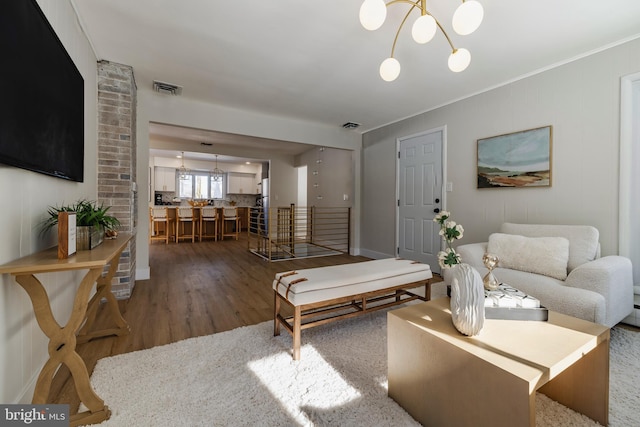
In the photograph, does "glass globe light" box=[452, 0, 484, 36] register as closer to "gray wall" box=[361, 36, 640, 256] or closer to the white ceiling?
the white ceiling

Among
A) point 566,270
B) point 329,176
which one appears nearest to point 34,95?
point 566,270

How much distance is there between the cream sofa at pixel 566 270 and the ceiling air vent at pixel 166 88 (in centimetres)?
380

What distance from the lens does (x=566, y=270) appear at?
2.25 m

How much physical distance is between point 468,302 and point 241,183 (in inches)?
371

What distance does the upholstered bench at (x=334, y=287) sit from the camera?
69.2 inches

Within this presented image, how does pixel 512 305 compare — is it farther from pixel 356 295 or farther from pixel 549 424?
pixel 356 295

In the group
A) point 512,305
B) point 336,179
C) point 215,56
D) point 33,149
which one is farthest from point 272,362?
point 336,179

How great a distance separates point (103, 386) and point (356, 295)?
5.11 ft

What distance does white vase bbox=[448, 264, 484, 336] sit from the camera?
116 centimetres

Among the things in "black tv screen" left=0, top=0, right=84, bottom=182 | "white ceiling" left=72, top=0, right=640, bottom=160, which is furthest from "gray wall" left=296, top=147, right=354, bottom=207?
"black tv screen" left=0, top=0, right=84, bottom=182

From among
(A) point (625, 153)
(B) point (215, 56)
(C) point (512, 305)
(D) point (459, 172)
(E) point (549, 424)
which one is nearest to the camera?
(E) point (549, 424)

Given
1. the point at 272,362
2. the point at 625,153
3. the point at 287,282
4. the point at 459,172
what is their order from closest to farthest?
the point at 272,362 → the point at 287,282 → the point at 625,153 → the point at 459,172

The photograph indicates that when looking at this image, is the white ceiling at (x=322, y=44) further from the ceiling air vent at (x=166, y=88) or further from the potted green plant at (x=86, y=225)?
the potted green plant at (x=86, y=225)

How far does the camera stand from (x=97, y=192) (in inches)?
108
